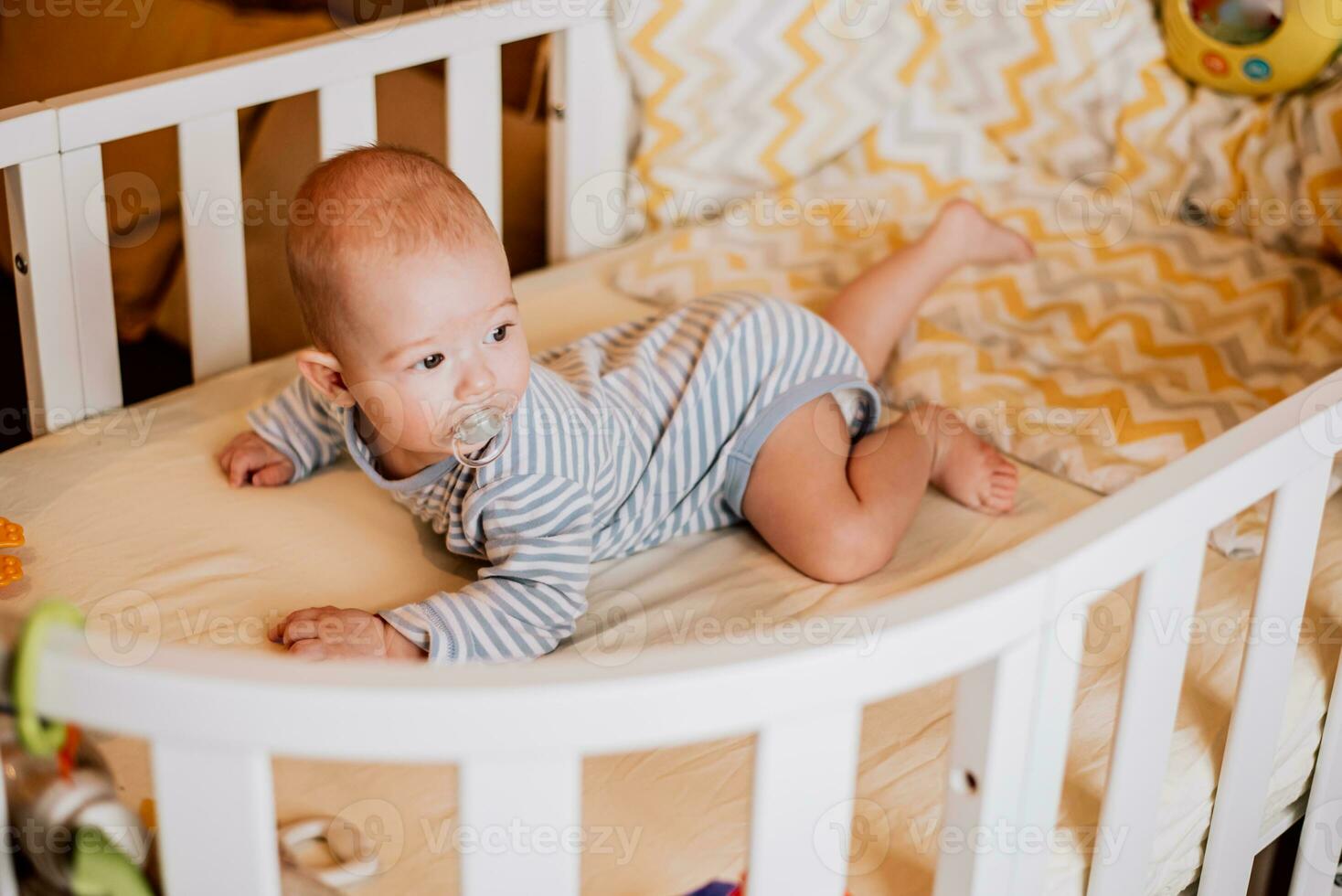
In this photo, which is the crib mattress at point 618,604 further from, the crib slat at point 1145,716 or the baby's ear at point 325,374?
the baby's ear at point 325,374

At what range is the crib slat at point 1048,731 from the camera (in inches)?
28.2

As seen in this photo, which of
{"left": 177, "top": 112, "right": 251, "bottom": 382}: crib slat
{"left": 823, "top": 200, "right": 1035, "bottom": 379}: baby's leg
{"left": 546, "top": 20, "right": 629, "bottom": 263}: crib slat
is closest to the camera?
{"left": 177, "top": 112, "right": 251, "bottom": 382}: crib slat

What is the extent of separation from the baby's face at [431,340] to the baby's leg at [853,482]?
24 centimetres

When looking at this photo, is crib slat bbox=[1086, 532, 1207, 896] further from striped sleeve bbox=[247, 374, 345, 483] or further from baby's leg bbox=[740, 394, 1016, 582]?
striped sleeve bbox=[247, 374, 345, 483]

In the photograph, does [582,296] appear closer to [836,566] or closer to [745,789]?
[836,566]

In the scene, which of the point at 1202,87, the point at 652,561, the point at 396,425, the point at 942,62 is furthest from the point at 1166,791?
the point at 942,62

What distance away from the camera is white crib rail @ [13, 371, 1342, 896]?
579 millimetres

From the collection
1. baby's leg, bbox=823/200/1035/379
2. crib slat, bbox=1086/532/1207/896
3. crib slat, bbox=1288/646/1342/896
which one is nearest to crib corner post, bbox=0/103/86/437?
baby's leg, bbox=823/200/1035/379

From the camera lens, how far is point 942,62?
1699mm

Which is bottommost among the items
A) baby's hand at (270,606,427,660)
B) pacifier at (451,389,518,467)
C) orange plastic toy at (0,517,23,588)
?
orange plastic toy at (0,517,23,588)

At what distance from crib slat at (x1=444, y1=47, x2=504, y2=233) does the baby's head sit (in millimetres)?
415

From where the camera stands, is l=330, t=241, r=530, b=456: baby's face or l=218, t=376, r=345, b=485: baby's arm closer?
l=330, t=241, r=530, b=456: baby's face

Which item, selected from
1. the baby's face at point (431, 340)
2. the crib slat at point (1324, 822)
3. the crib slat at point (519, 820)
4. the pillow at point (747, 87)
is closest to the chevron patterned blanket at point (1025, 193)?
the pillow at point (747, 87)

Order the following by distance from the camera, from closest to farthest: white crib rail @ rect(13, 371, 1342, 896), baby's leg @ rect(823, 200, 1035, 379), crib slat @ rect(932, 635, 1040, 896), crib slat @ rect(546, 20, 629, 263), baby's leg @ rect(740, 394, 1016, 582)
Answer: white crib rail @ rect(13, 371, 1342, 896) → crib slat @ rect(932, 635, 1040, 896) → baby's leg @ rect(740, 394, 1016, 582) → baby's leg @ rect(823, 200, 1035, 379) → crib slat @ rect(546, 20, 629, 263)
